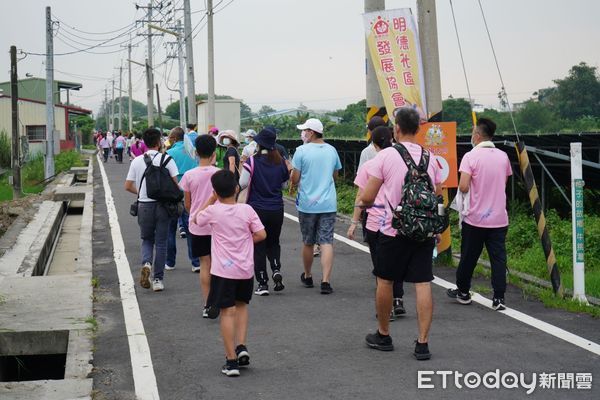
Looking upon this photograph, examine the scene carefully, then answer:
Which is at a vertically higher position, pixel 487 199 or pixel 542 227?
pixel 487 199

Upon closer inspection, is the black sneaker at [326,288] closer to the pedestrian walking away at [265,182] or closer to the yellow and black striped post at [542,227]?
the pedestrian walking away at [265,182]

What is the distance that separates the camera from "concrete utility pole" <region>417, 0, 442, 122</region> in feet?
38.1

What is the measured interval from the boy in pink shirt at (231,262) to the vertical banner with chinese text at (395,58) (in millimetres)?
5176

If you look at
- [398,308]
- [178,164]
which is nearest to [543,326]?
[398,308]

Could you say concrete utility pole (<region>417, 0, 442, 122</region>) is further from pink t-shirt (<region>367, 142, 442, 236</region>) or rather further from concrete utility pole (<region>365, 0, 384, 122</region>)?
pink t-shirt (<region>367, 142, 442, 236</region>)

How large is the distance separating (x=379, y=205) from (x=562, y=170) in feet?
33.3

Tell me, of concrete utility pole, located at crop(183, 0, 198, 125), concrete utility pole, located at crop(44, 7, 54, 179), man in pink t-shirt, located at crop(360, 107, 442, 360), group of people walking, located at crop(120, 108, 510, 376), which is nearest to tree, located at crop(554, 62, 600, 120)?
concrete utility pole, located at crop(183, 0, 198, 125)

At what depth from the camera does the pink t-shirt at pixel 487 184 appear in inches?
340

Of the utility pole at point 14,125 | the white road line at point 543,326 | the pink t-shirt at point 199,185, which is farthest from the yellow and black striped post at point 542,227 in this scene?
the utility pole at point 14,125

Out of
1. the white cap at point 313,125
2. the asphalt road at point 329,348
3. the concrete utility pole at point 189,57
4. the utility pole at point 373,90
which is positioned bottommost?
the asphalt road at point 329,348

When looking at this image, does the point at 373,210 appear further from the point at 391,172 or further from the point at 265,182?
the point at 391,172

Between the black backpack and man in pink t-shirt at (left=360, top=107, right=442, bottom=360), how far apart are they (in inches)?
139

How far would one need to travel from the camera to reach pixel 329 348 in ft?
23.9

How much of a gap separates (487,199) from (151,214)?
393cm
